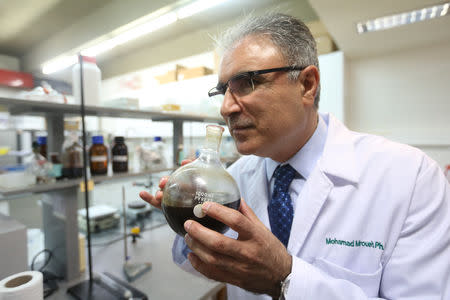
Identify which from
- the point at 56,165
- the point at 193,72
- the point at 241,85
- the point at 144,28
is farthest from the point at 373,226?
the point at 193,72

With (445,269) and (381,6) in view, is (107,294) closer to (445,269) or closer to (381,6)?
(445,269)

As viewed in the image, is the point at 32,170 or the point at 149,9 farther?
the point at 149,9

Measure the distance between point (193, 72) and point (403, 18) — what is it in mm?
2390

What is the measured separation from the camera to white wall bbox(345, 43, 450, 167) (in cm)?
287

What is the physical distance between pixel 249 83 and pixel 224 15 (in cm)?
337

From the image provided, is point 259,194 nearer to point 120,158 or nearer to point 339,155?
point 339,155

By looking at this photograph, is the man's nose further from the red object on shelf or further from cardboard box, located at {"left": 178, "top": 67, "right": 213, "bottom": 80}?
cardboard box, located at {"left": 178, "top": 67, "right": 213, "bottom": 80}

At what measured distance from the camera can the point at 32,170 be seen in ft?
3.91

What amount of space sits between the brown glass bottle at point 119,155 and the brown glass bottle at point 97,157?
74mm

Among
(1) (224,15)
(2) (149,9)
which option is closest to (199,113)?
(2) (149,9)

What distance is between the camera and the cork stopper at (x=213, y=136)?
624 mm

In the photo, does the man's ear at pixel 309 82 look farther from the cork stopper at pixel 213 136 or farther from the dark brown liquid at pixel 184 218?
the dark brown liquid at pixel 184 218

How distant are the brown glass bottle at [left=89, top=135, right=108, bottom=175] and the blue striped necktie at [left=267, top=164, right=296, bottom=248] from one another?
1045 mm

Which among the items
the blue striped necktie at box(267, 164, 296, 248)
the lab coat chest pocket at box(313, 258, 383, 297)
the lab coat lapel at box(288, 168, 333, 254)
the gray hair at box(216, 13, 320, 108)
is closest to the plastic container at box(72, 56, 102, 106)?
the gray hair at box(216, 13, 320, 108)
